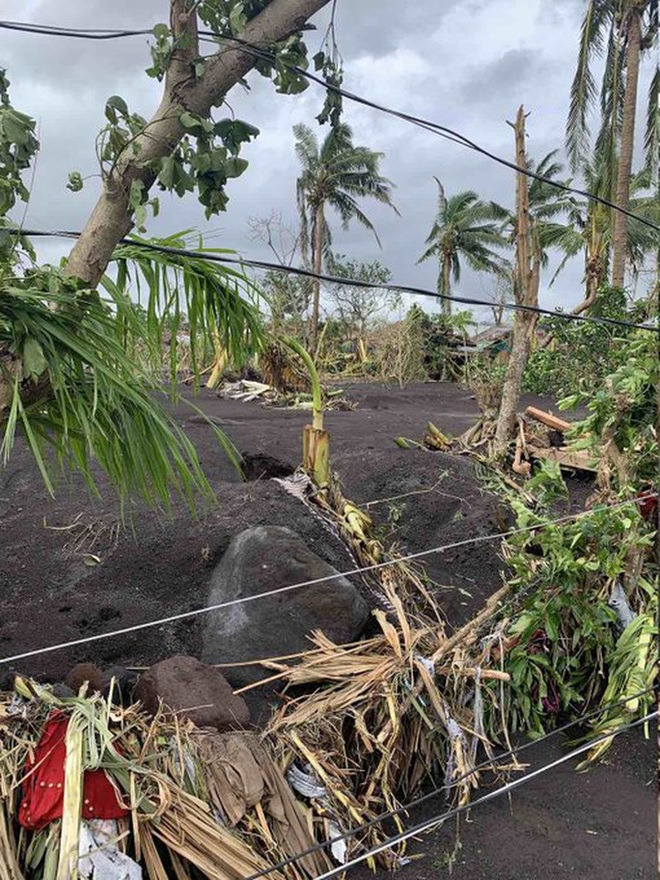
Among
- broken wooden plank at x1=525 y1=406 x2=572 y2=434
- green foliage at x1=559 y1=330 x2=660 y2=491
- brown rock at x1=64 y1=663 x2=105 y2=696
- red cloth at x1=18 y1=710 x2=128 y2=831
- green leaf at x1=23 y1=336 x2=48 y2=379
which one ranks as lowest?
red cloth at x1=18 y1=710 x2=128 y2=831

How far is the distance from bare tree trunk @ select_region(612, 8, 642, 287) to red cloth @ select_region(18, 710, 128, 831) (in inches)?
571

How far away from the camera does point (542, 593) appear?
4.29 metres

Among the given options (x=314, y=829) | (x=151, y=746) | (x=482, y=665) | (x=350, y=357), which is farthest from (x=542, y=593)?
(x=350, y=357)

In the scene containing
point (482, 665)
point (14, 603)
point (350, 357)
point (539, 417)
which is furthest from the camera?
point (350, 357)

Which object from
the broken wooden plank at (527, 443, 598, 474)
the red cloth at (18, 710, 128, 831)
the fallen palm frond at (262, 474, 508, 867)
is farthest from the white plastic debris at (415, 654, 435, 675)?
the broken wooden plank at (527, 443, 598, 474)

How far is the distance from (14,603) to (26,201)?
3.09 metres

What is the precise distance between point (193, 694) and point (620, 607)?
2.45 metres

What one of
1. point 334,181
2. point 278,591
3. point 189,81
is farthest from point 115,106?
point 334,181

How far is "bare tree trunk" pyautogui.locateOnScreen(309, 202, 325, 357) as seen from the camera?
61.8 feet

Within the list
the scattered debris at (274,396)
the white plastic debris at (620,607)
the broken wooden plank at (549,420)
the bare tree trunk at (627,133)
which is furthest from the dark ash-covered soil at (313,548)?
the bare tree trunk at (627,133)

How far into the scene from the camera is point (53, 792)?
8.57ft

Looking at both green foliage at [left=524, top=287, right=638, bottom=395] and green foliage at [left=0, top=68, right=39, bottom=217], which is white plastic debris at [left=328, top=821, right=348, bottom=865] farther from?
green foliage at [left=524, top=287, right=638, bottom=395]

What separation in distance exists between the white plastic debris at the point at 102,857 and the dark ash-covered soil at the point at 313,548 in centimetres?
115

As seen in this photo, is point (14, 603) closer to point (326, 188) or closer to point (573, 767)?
point (573, 767)
